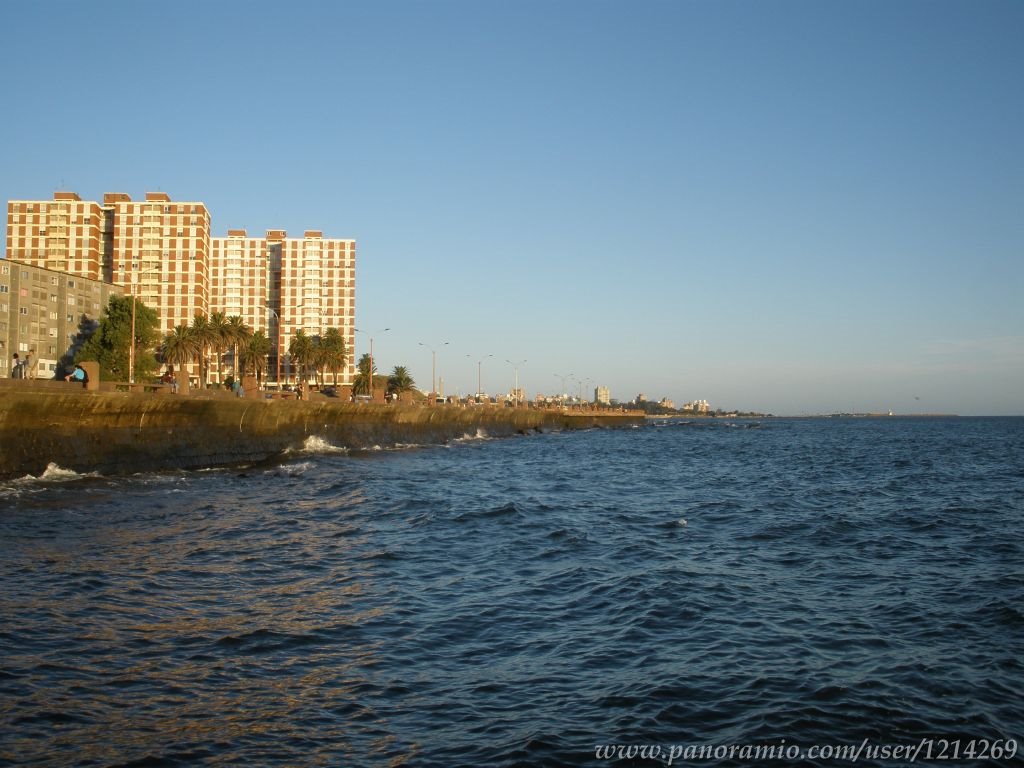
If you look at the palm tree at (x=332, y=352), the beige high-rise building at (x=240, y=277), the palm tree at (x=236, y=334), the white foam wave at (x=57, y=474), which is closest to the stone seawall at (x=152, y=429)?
the white foam wave at (x=57, y=474)

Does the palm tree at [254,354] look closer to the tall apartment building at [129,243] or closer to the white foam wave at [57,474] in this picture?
the tall apartment building at [129,243]

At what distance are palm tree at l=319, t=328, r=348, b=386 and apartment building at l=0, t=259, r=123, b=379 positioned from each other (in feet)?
112

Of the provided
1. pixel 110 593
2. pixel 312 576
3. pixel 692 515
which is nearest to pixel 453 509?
pixel 692 515

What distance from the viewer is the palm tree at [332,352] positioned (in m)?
138

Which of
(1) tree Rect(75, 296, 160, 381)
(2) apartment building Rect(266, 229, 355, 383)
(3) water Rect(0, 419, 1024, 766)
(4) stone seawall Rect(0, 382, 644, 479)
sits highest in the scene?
(2) apartment building Rect(266, 229, 355, 383)

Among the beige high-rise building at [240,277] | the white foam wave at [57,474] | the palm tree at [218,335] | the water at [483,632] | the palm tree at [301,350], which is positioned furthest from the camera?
the beige high-rise building at [240,277]

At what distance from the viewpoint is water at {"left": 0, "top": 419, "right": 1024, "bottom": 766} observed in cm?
823

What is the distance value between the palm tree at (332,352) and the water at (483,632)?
4489 inches

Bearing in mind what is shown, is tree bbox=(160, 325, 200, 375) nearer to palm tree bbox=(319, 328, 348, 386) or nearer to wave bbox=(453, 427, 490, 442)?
palm tree bbox=(319, 328, 348, 386)

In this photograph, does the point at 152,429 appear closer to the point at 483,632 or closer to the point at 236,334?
the point at 483,632

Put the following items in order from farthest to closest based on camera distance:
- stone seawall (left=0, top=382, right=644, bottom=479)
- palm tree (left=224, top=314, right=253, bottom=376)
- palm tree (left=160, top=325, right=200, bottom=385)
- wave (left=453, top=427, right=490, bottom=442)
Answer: palm tree (left=224, top=314, right=253, bottom=376) → palm tree (left=160, top=325, right=200, bottom=385) → wave (left=453, top=427, right=490, bottom=442) → stone seawall (left=0, top=382, right=644, bottom=479)

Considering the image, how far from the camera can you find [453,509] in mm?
25781

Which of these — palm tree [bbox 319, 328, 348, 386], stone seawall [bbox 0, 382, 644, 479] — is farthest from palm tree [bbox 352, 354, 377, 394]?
stone seawall [bbox 0, 382, 644, 479]

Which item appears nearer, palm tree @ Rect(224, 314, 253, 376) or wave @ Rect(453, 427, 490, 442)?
wave @ Rect(453, 427, 490, 442)
